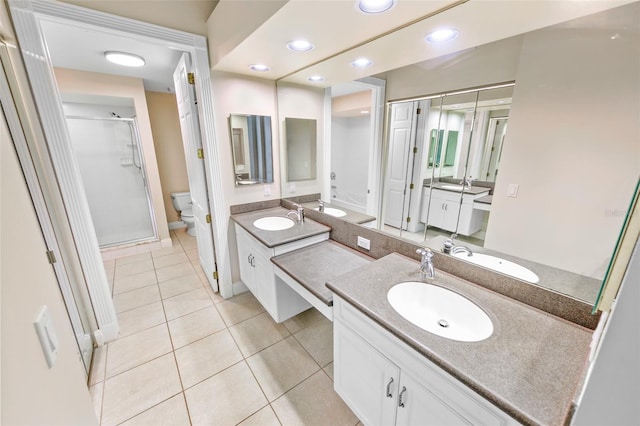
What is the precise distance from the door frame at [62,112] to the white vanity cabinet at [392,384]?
5.59 feet

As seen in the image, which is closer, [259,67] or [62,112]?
[62,112]

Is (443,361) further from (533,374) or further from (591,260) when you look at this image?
(591,260)

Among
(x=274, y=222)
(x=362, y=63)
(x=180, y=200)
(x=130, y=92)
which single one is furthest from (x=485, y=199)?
(x=180, y=200)

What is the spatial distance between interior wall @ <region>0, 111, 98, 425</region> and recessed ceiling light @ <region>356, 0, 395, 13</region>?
129 cm

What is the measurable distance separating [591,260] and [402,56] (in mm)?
1318

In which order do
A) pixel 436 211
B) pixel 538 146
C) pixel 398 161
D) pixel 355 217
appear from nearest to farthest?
1. pixel 538 146
2. pixel 436 211
3. pixel 398 161
4. pixel 355 217

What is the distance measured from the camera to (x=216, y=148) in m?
2.19

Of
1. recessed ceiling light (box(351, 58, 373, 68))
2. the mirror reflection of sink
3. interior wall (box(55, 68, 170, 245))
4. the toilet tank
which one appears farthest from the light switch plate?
the toilet tank

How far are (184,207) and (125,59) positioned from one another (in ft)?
8.00

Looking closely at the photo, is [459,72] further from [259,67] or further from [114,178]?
[114,178]

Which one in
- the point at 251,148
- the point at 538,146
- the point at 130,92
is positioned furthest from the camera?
the point at 130,92

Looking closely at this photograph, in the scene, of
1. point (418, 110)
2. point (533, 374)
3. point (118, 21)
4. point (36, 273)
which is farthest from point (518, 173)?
point (118, 21)

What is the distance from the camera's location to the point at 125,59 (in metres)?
2.41

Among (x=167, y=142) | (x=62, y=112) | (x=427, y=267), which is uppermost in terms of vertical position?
(x=62, y=112)
